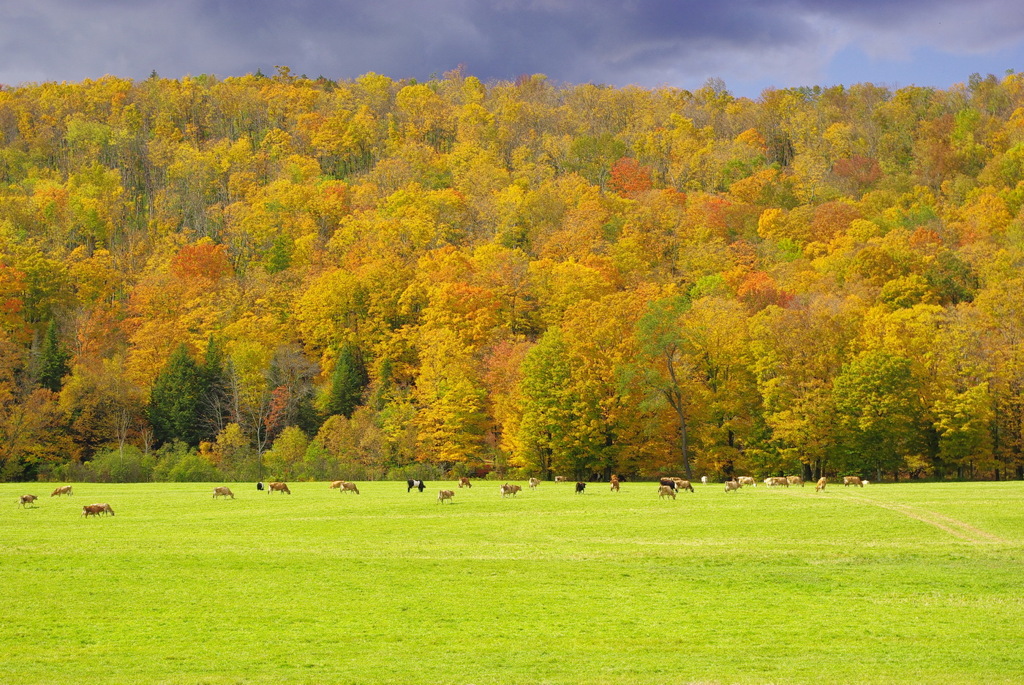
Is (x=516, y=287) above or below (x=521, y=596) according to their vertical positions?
above

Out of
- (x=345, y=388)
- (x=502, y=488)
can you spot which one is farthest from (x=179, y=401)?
(x=502, y=488)

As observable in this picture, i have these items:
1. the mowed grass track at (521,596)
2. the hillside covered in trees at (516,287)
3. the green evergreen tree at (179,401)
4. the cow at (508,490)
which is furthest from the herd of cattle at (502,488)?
the green evergreen tree at (179,401)

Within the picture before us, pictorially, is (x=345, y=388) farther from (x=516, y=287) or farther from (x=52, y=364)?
(x=52, y=364)

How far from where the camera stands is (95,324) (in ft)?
358

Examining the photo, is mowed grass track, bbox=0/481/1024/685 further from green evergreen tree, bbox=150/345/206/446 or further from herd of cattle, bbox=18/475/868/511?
green evergreen tree, bbox=150/345/206/446

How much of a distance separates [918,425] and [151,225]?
11473cm

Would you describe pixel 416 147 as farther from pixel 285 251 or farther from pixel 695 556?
pixel 695 556

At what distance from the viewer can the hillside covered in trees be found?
76.3 meters

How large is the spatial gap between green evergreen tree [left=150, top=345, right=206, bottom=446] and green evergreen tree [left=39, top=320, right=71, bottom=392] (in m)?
8.78

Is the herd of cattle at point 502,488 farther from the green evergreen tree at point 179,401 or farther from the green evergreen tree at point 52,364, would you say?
the green evergreen tree at point 52,364

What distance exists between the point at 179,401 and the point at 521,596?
77.0 m

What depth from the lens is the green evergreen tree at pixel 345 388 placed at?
9531 centimetres

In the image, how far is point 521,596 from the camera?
2411 centimetres

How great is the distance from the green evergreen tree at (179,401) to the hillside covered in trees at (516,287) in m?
0.29
